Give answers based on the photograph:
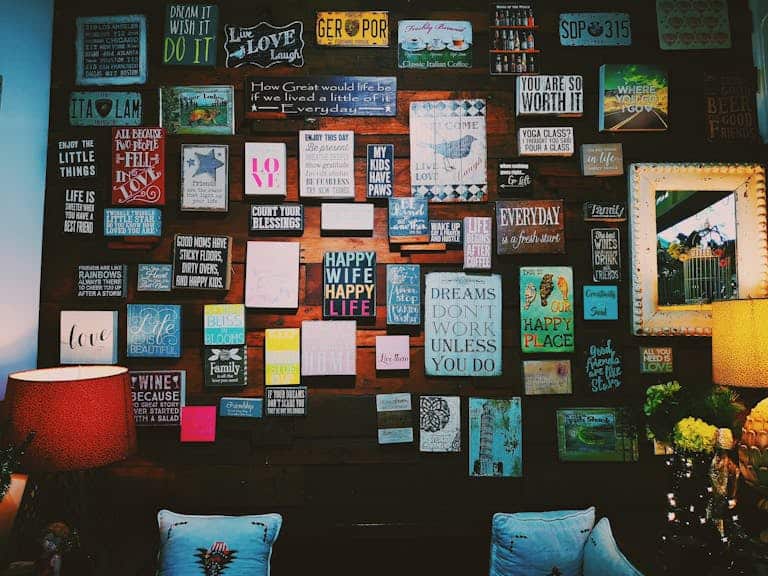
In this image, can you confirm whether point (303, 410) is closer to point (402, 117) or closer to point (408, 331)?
point (408, 331)

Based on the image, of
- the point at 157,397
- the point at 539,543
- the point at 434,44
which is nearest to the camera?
the point at 539,543

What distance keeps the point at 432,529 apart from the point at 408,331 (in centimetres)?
93

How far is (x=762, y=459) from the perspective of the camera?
1.84m

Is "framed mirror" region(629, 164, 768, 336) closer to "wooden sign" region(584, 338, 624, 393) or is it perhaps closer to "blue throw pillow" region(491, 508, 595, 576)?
"wooden sign" region(584, 338, 624, 393)

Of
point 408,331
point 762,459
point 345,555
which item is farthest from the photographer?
point 408,331

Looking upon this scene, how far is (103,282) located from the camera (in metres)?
2.62

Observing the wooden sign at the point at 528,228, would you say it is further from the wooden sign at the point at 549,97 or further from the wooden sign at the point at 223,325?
the wooden sign at the point at 223,325

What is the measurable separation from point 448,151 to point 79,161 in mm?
1804

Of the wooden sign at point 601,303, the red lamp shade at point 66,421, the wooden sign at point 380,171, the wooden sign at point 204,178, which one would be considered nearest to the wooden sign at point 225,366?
the red lamp shade at point 66,421

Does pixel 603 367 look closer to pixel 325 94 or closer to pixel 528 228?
pixel 528 228

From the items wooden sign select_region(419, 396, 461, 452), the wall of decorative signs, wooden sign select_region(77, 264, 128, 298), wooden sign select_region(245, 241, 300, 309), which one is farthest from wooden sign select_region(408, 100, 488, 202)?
wooden sign select_region(77, 264, 128, 298)

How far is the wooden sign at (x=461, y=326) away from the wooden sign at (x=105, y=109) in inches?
65.7

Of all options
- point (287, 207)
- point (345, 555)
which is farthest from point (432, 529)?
point (287, 207)

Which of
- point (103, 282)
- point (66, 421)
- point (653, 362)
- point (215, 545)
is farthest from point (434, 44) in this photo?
point (215, 545)
